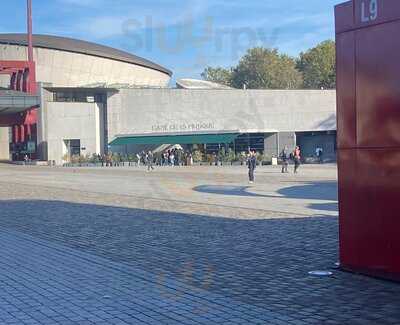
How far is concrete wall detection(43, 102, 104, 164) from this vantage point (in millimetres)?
69375

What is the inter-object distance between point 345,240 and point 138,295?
2.78 metres

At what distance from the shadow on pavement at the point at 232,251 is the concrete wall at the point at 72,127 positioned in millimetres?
53547

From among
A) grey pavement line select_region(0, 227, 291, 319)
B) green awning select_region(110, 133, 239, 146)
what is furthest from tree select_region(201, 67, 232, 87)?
grey pavement line select_region(0, 227, 291, 319)

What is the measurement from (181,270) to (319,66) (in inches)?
4154

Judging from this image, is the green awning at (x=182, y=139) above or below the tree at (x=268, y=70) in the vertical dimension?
below

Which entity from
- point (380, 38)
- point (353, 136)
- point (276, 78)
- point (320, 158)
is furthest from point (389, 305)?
point (276, 78)

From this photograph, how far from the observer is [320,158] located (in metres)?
64.6

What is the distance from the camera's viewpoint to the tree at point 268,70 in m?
111

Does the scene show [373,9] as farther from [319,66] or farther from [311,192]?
[319,66]

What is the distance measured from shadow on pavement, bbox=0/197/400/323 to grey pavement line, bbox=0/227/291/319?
0.47ft

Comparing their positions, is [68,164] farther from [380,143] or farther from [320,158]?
[380,143]

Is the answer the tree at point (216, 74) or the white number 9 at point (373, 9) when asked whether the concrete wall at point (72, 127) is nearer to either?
the tree at point (216, 74)

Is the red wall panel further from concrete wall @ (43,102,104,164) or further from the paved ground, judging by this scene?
concrete wall @ (43,102,104,164)

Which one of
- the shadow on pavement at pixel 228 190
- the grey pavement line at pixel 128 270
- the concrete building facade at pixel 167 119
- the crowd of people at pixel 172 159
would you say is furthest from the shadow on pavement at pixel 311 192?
the concrete building facade at pixel 167 119
